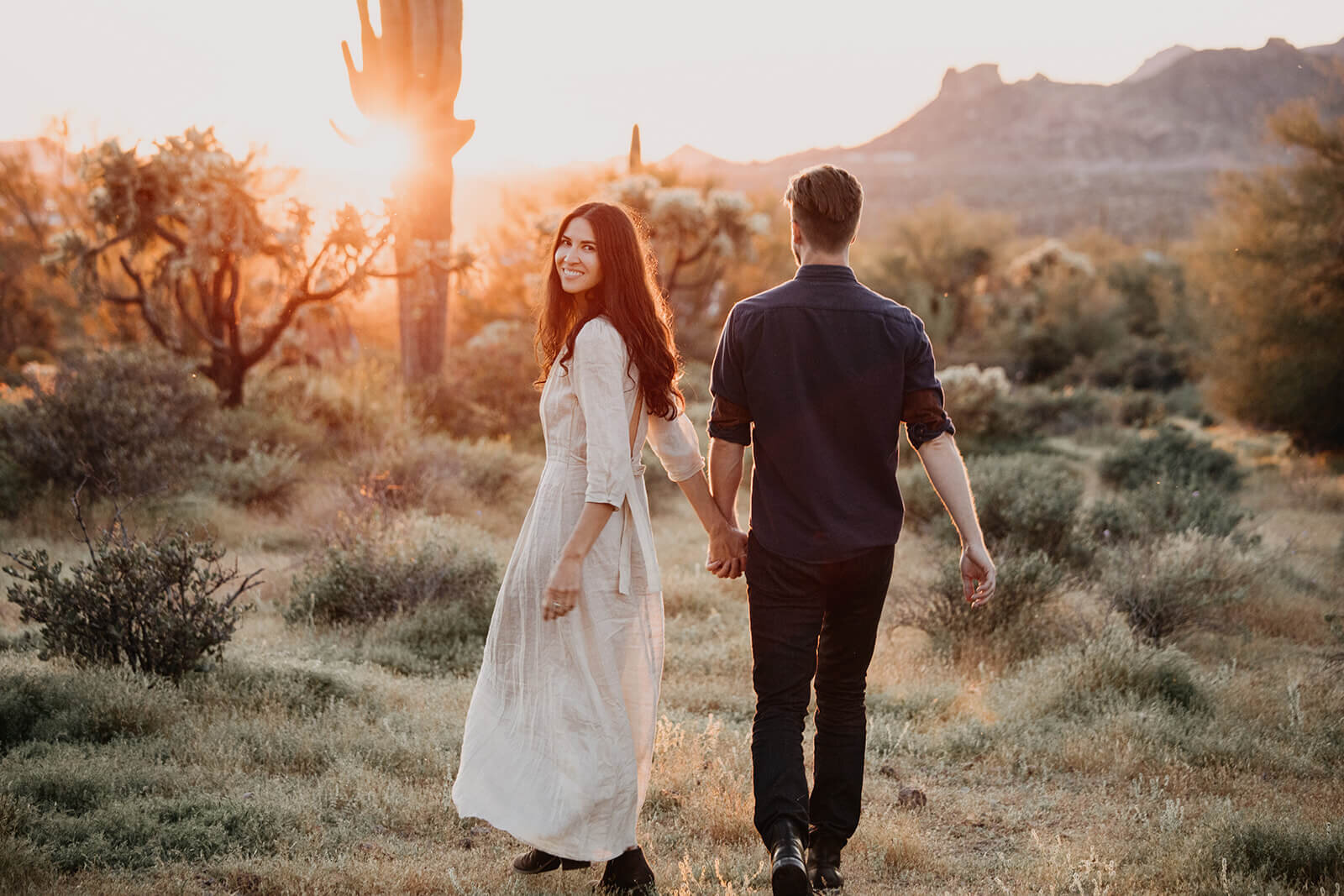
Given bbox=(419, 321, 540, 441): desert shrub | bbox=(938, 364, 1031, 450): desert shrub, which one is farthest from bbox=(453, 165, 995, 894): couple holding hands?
bbox=(938, 364, 1031, 450): desert shrub

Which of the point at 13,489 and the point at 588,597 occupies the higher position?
the point at 588,597

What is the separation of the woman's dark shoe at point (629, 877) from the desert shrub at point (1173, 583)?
3.78m

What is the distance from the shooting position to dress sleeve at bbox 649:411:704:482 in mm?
2965

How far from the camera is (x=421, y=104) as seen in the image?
11016 millimetres

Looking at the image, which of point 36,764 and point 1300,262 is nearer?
point 36,764

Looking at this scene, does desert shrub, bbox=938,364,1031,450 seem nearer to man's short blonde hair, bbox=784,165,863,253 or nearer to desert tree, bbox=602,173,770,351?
desert tree, bbox=602,173,770,351

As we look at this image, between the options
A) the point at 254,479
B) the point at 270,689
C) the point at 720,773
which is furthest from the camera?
the point at 254,479

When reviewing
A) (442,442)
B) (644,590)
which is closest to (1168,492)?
(442,442)

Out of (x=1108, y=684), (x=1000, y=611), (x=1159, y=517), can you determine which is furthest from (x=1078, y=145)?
(x=1108, y=684)

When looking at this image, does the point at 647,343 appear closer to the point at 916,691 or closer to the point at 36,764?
the point at 36,764

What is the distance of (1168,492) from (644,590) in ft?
24.2

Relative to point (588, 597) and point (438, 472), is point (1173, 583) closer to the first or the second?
point (588, 597)

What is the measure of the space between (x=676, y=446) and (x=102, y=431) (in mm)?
6622

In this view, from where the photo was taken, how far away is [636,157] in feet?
62.6
